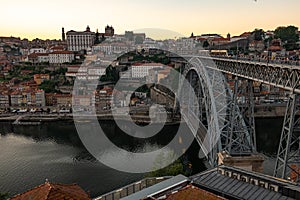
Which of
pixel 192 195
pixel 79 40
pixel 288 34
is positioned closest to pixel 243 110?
pixel 192 195

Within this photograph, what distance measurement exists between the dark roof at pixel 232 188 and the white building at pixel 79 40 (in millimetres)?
49666

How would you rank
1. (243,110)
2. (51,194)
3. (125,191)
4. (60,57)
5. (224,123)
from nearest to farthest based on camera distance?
(51,194)
(125,191)
(243,110)
(224,123)
(60,57)

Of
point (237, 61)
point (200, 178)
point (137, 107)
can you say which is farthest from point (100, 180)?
point (137, 107)

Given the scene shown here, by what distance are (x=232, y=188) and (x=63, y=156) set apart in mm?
13423

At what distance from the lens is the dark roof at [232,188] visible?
481 centimetres

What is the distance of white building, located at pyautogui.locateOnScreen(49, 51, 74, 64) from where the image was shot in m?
43.7

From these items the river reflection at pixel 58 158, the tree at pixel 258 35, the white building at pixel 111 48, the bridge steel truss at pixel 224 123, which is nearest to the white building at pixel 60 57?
the white building at pixel 111 48

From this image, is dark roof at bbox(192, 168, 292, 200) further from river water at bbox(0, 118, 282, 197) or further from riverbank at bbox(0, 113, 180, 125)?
riverbank at bbox(0, 113, 180, 125)

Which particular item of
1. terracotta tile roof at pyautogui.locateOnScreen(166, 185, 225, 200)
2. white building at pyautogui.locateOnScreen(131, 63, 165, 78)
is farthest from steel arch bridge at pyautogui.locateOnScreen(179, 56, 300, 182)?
white building at pyautogui.locateOnScreen(131, 63, 165, 78)

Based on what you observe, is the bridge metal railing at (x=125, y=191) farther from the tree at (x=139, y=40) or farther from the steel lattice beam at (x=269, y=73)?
the tree at (x=139, y=40)

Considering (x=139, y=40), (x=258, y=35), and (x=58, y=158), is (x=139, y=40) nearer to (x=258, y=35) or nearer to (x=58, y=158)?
(x=258, y=35)

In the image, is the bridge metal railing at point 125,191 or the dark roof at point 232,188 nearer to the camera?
the dark roof at point 232,188

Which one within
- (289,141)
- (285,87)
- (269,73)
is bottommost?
(289,141)

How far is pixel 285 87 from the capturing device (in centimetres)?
672
